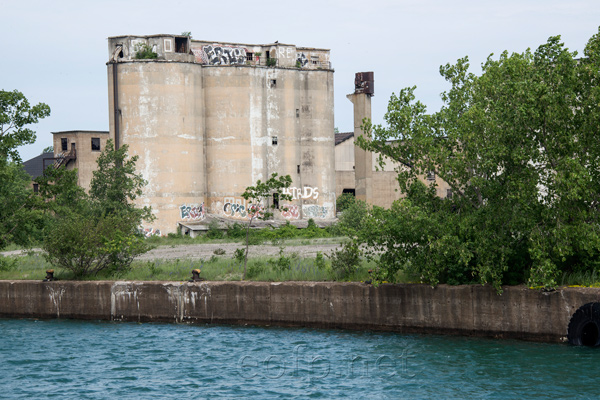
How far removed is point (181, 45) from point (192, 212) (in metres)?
13.2

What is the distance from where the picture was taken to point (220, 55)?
66.8 meters

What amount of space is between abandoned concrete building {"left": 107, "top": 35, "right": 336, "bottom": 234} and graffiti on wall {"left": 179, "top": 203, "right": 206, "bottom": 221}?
0.08m

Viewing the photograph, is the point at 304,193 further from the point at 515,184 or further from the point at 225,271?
the point at 515,184

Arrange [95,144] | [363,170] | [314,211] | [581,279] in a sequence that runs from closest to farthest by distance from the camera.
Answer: [581,279] → [314,211] → [363,170] → [95,144]

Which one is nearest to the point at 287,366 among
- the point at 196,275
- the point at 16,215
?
the point at 196,275

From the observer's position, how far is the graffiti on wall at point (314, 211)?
226 ft

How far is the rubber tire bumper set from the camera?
24.0 m

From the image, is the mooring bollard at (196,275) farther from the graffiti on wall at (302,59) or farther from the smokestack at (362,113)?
the graffiti on wall at (302,59)

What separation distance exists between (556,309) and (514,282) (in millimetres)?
1762

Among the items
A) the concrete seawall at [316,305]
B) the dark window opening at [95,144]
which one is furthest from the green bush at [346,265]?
the dark window opening at [95,144]

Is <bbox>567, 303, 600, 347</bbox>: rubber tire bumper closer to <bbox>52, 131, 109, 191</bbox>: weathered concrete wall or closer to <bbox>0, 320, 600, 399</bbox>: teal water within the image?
<bbox>0, 320, 600, 399</bbox>: teal water

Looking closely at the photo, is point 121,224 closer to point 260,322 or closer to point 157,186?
point 260,322

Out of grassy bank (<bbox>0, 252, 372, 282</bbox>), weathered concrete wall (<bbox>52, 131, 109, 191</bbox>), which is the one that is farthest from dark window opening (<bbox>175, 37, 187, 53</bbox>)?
grassy bank (<bbox>0, 252, 372, 282</bbox>)

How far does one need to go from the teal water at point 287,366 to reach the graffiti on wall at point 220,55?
130ft
